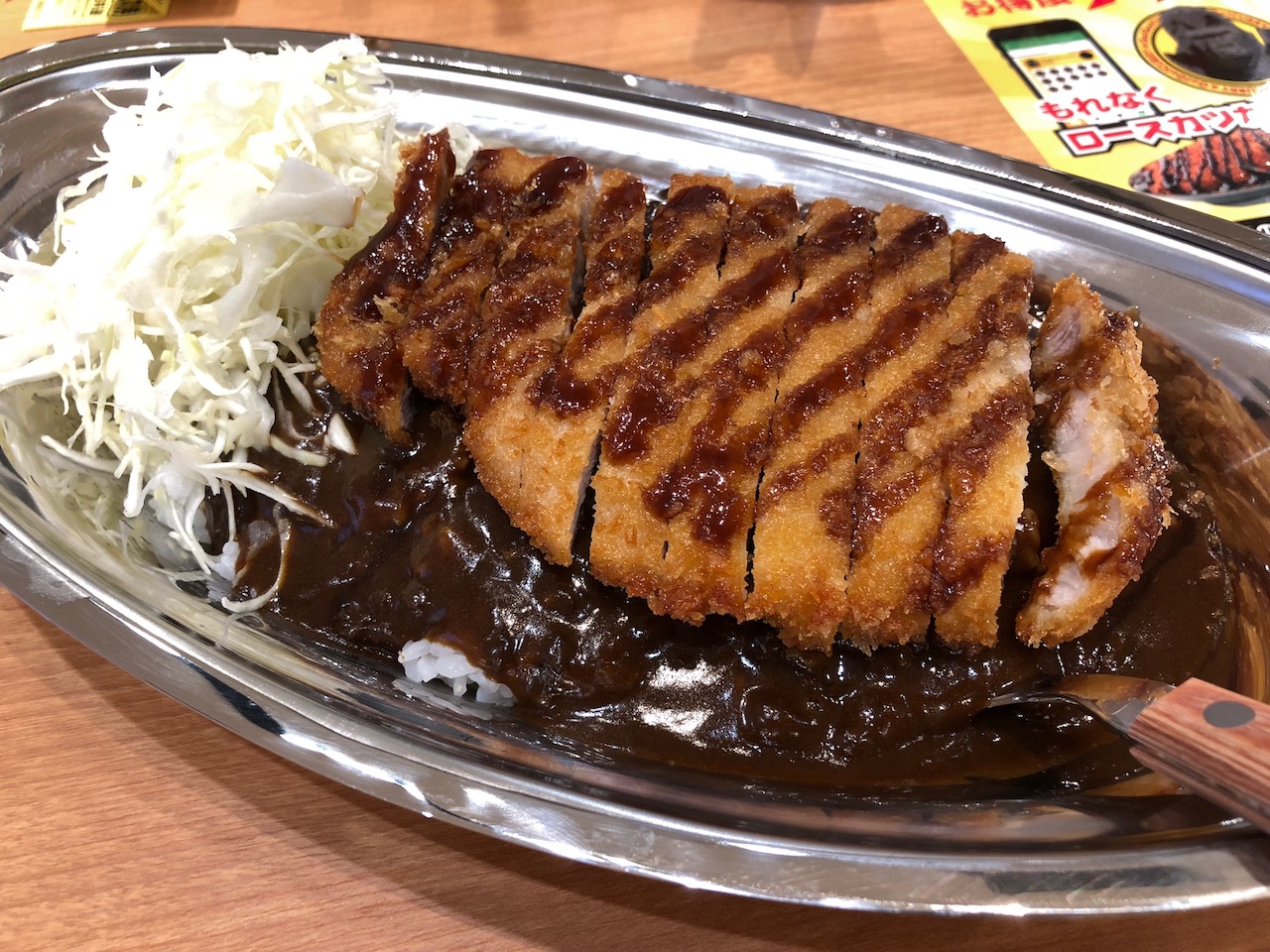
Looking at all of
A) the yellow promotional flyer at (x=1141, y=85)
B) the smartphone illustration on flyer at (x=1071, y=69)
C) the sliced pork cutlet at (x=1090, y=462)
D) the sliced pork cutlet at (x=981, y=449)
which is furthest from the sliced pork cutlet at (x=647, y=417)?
the smartphone illustration on flyer at (x=1071, y=69)

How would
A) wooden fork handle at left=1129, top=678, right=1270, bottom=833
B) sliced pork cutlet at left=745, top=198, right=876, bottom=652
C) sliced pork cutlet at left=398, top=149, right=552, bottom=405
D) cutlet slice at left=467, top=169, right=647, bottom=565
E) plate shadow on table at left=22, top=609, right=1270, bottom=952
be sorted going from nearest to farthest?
1. wooden fork handle at left=1129, top=678, right=1270, bottom=833
2. plate shadow on table at left=22, top=609, right=1270, bottom=952
3. sliced pork cutlet at left=745, top=198, right=876, bottom=652
4. cutlet slice at left=467, top=169, right=647, bottom=565
5. sliced pork cutlet at left=398, top=149, right=552, bottom=405

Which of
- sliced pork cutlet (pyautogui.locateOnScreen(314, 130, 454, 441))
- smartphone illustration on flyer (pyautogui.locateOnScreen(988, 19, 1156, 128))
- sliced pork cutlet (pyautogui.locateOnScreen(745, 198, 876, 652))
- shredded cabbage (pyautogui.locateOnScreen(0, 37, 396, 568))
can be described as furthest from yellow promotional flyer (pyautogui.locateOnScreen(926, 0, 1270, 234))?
shredded cabbage (pyautogui.locateOnScreen(0, 37, 396, 568))

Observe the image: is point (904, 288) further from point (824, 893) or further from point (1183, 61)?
point (1183, 61)

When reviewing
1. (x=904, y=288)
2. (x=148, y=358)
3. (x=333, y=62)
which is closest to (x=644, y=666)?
(x=904, y=288)

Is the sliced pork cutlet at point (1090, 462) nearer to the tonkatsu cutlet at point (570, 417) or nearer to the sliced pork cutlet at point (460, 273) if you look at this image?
the tonkatsu cutlet at point (570, 417)

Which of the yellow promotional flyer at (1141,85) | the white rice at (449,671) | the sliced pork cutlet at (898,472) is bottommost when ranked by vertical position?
the white rice at (449,671)

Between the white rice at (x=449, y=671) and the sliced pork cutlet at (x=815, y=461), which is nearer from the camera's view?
the sliced pork cutlet at (x=815, y=461)

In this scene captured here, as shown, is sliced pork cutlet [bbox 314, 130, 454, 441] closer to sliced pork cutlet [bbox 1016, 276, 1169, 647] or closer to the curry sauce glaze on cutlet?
the curry sauce glaze on cutlet
